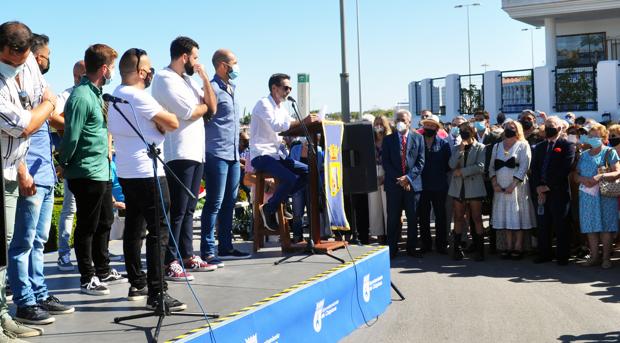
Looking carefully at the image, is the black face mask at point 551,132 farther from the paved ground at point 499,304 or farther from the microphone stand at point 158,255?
the microphone stand at point 158,255

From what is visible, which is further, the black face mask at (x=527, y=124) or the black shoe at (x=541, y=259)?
the black face mask at (x=527, y=124)

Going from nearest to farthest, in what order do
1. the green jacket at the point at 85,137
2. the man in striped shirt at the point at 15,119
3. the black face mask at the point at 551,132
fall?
the man in striped shirt at the point at 15,119
the green jacket at the point at 85,137
the black face mask at the point at 551,132

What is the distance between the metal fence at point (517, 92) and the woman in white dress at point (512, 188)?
51.9 ft

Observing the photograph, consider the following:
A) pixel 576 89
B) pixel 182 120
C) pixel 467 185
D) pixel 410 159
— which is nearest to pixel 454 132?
pixel 467 185

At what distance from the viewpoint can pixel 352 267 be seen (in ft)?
23.3

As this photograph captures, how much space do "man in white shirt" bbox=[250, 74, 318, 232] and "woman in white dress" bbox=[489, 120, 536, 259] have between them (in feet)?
14.3

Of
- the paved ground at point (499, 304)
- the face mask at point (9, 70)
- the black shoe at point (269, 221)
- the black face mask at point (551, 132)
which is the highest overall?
the face mask at point (9, 70)

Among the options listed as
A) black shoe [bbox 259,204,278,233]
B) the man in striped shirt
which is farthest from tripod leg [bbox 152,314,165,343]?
black shoe [bbox 259,204,278,233]

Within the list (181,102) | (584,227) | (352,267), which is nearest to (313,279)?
(352,267)

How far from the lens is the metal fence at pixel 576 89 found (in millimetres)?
25109

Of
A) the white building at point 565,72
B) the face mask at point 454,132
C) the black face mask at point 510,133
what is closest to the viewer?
the black face mask at point 510,133

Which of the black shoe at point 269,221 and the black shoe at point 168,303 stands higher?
the black shoe at point 269,221

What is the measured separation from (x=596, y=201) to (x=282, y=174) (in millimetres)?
4937

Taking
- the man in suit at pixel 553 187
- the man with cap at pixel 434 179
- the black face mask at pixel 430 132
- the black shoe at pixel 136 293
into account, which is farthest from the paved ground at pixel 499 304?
the black shoe at pixel 136 293
